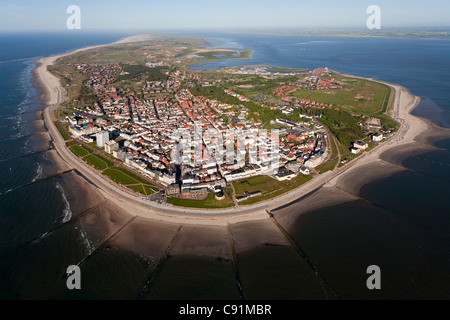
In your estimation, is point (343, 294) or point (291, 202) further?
point (291, 202)

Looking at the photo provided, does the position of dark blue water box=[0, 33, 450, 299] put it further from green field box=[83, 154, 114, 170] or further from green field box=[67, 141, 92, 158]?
green field box=[83, 154, 114, 170]

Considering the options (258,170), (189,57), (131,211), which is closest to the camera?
(131,211)

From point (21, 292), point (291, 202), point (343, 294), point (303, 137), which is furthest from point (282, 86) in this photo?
point (21, 292)

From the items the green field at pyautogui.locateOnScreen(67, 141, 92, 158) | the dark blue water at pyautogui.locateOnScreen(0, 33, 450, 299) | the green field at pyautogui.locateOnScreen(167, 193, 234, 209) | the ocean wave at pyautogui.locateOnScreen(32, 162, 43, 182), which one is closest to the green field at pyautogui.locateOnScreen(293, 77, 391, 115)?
the dark blue water at pyautogui.locateOnScreen(0, 33, 450, 299)

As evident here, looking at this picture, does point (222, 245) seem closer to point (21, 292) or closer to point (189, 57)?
point (21, 292)

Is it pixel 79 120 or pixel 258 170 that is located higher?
pixel 79 120

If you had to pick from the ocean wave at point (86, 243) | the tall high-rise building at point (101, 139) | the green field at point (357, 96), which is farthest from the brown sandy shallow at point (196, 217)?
the green field at point (357, 96)

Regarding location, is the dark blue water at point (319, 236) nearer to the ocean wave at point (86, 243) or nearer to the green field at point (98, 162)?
the ocean wave at point (86, 243)
